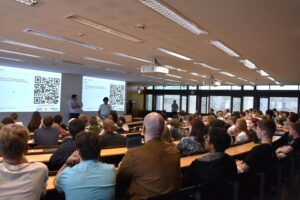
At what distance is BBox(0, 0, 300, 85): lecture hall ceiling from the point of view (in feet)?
13.4

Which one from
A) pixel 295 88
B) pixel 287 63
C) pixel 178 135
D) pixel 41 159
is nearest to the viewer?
pixel 41 159

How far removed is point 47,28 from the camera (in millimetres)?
5516

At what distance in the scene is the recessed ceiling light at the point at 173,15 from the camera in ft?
13.1

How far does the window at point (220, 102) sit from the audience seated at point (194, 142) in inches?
648

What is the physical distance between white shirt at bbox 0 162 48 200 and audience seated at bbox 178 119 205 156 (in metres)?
2.03

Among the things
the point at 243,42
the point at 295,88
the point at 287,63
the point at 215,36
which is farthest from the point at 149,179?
the point at 295,88

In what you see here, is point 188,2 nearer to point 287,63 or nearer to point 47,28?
point 47,28

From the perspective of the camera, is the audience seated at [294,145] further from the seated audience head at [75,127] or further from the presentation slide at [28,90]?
the presentation slide at [28,90]

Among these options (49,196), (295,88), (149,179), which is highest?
(295,88)

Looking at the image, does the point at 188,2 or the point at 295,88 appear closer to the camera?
the point at 188,2

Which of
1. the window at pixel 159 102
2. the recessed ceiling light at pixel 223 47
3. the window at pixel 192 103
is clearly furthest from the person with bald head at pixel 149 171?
the window at pixel 159 102

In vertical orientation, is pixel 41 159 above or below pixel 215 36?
below

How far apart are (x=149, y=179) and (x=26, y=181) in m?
0.85

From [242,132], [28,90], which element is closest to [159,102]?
[28,90]
